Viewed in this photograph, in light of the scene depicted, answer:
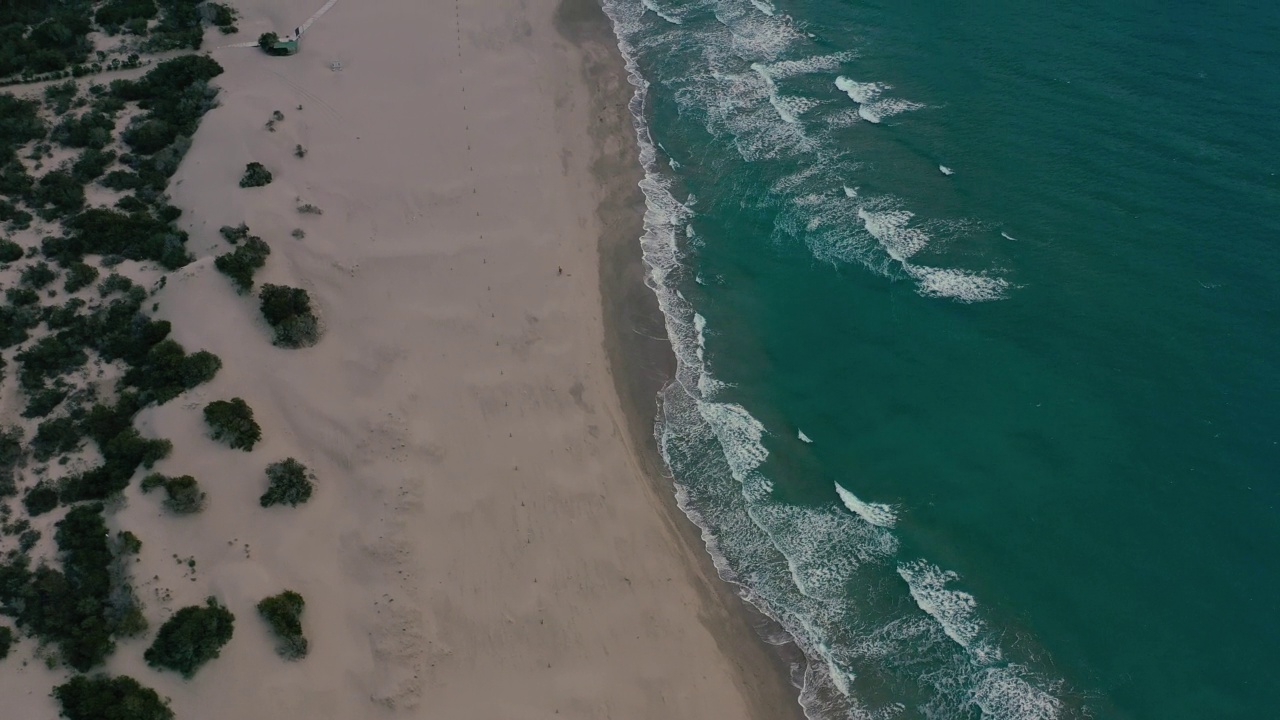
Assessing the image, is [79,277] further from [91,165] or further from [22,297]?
[91,165]

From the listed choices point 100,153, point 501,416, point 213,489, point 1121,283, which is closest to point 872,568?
point 501,416

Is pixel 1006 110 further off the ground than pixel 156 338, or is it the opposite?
pixel 1006 110

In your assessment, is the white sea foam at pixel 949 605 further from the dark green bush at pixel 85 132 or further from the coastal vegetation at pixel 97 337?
the dark green bush at pixel 85 132

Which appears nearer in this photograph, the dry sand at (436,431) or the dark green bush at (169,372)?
the dry sand at (436,431)

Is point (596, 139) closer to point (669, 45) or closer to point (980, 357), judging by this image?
point (669, 45)

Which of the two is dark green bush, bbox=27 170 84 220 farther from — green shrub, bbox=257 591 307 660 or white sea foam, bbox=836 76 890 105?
white sea foam, bbox=836 76 890 105

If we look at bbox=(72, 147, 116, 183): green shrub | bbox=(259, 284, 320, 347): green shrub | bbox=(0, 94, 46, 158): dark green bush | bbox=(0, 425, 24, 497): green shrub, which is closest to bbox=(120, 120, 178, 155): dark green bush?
bbox=(72, 147, 116, 183): green shrub

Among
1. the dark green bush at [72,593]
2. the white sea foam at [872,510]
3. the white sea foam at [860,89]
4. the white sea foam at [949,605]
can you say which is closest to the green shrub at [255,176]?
the dark green bush at [72,593]
